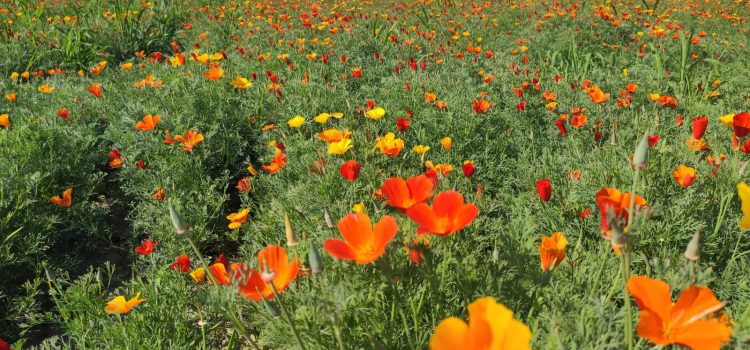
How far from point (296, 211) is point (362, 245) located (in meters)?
1.29

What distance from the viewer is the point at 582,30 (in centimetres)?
636

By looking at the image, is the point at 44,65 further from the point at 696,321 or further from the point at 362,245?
the point at 696,321

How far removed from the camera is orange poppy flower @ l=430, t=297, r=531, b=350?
83cm

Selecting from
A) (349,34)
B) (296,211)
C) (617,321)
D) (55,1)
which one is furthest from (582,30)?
(55,1)

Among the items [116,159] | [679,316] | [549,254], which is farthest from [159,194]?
[679,316]

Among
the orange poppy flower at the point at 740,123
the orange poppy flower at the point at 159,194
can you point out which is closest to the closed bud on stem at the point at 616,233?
the orange poppy flower at the point at 740,123

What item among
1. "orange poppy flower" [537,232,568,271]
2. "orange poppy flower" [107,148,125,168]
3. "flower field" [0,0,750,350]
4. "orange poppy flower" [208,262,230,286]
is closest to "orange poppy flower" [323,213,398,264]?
"flower field" [0,0,750,350]

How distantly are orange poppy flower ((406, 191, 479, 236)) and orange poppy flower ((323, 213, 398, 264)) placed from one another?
0.22 ft

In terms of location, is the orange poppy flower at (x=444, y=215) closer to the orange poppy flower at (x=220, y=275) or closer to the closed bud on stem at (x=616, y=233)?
the closed bud on stem at (x=616, y=233)

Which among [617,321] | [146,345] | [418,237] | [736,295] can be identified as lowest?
[146,345]

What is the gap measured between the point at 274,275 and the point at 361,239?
9.6 inches

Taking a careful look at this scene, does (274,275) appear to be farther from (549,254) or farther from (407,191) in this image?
(549,254)

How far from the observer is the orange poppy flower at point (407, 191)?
1.33 metres

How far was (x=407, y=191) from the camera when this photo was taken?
1.36m
